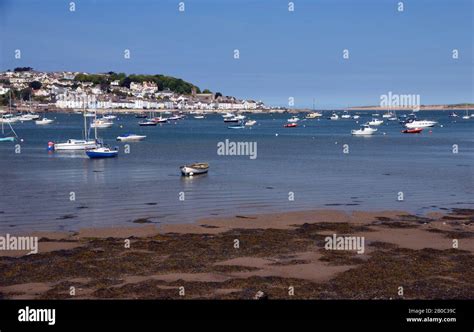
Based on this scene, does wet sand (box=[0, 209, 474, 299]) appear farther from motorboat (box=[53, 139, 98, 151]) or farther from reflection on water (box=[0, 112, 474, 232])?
motorboat (box=[53, 139, 98, 151])

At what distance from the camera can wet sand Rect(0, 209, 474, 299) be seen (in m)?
13.1

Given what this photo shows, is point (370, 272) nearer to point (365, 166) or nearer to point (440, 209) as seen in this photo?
point (440, 209)

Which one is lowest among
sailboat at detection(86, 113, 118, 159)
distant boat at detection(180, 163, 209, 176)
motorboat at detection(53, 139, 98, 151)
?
distant boat at detection(180, 163, 209, 176)

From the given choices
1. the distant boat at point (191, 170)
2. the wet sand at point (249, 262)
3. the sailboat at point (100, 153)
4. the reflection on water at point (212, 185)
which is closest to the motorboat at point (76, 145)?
the reflection on water at point (212, 185)

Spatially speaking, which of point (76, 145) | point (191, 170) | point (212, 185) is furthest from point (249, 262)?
point (76, 145)

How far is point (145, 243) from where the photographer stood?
59.7 feet

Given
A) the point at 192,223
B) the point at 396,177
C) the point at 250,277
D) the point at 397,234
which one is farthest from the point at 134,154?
the point at 250,277

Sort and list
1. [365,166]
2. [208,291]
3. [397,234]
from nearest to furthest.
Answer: [208,291] < [397,234] < [365,166]

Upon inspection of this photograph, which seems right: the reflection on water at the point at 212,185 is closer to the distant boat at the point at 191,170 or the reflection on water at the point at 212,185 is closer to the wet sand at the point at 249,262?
the distant boat at the point at 191,170

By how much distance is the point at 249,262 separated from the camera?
1579 cm

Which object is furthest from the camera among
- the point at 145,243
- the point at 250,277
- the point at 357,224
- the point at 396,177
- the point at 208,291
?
the point at 396,177

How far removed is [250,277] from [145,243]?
16.5 ft

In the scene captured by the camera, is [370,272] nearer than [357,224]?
Yes

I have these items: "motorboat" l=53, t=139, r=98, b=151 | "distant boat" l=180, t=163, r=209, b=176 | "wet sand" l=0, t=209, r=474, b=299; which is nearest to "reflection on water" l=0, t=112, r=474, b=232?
"distant boat" l=180, t=163, r=209, b=176
